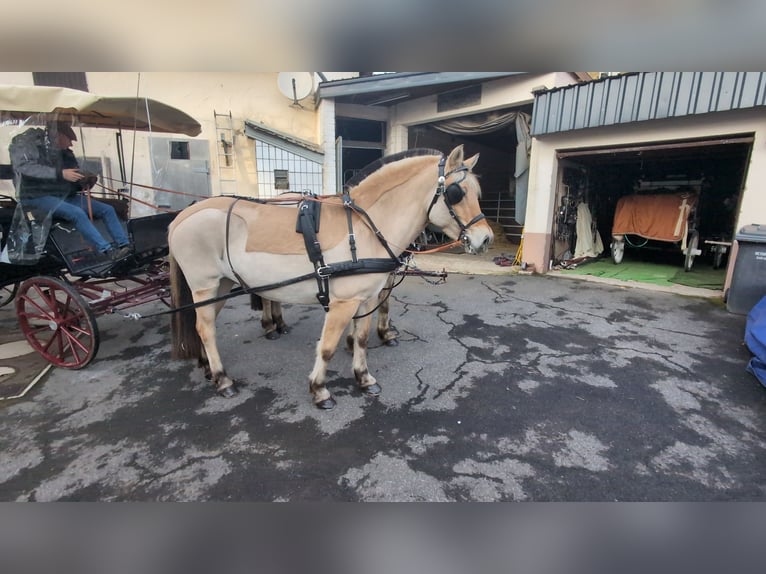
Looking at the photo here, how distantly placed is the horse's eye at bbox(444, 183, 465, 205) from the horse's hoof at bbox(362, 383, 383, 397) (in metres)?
1.79

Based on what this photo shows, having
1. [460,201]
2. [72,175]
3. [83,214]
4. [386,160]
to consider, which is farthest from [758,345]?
[72,175]

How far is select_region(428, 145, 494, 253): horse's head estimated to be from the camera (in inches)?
110

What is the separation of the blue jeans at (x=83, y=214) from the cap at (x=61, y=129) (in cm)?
65

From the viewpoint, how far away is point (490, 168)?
44.0 ft

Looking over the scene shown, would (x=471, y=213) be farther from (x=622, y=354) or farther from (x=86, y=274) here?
(x=86, y=274)

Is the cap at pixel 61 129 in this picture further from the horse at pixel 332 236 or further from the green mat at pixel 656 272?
the green mat at pixel 656 272

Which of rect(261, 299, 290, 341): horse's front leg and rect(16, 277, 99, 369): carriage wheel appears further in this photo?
rect(261, 299, 290, 341): horse's front leg

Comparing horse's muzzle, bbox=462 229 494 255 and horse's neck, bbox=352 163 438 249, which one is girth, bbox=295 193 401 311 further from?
horse's muzzle, bbox=462 229 494 255

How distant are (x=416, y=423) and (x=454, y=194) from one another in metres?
1.83

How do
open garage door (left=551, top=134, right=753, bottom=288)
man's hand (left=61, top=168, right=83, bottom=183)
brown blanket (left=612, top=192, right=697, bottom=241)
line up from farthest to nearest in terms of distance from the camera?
brown blanket (left=612, top=192, right=697, bottom=241) < open garage door (left=551, top=134, right=753, bottom=288) < man's hand (left=61, top=168, right=83, bottom=183)

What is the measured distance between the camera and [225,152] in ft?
30.2

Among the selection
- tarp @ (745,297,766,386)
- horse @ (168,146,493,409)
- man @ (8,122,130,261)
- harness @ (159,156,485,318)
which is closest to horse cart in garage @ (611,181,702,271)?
tarp @ (745,297,766,386)

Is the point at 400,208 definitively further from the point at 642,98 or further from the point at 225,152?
the point at 225,152

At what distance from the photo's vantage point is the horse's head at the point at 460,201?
2799 mm
